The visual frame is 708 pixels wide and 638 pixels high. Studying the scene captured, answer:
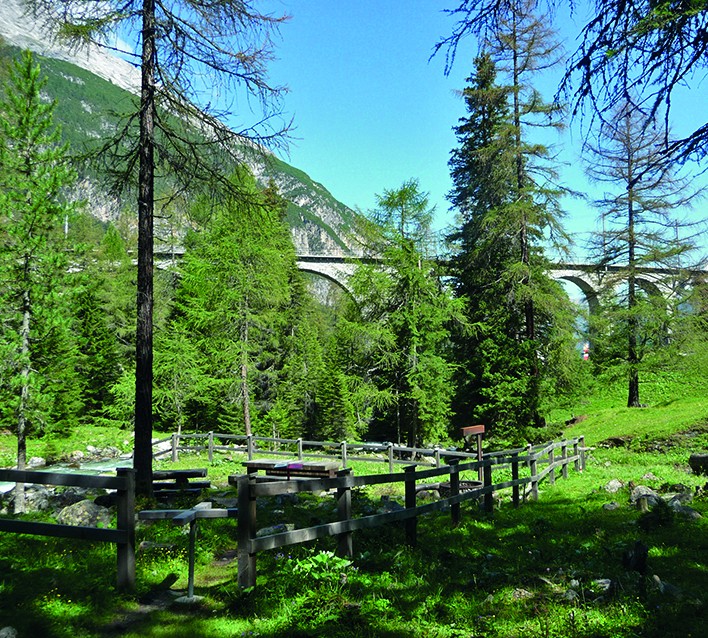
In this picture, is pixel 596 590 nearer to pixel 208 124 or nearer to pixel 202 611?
pixel 202 611

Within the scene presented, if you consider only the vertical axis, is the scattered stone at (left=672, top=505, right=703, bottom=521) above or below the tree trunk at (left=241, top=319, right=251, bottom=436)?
below

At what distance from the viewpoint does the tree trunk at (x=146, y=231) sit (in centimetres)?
895

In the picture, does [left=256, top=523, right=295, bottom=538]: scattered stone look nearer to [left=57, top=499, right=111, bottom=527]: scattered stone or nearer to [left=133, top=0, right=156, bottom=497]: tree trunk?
[left=57, top=499, right=111, bottom=527]: scattered stone

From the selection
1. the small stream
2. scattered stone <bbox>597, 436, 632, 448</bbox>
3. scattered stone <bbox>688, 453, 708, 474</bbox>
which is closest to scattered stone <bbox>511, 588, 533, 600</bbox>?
scattered stone <bbox>688, 453, 708, 474</bbox>

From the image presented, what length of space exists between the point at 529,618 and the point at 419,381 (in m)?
18.3

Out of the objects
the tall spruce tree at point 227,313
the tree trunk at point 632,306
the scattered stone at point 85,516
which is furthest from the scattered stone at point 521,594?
the tree trunk at point 632,306

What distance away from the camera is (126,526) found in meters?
4.74

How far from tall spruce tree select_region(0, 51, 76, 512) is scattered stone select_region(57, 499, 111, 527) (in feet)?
25.9

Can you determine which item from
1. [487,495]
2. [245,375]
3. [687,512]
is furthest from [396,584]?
[245,375]

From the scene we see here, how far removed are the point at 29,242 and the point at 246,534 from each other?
1225 cm

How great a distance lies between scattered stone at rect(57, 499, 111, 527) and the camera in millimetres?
6816

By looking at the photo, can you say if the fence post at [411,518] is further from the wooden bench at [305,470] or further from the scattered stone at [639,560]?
the wooden bench at [305,470]

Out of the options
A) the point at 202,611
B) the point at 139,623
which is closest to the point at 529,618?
the point at 202,611

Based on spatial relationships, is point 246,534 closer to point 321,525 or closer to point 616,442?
point 321,525
